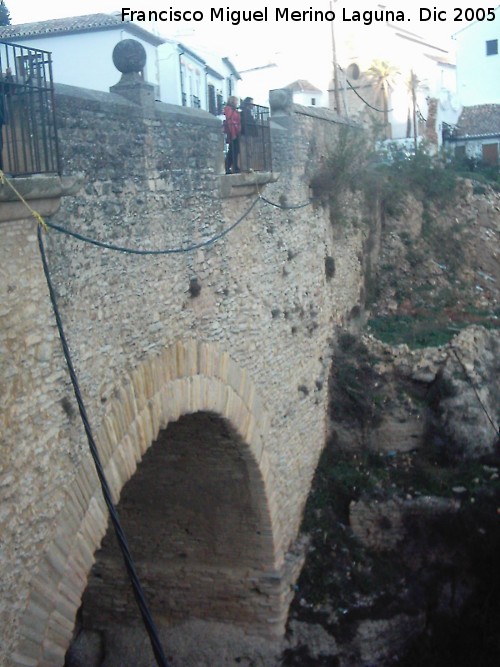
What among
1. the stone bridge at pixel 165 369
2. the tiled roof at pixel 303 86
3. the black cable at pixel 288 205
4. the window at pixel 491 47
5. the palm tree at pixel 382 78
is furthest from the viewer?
the tiled roof at pixel 303 86

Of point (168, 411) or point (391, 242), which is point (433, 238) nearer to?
point (391, 242)

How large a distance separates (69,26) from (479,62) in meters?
17.9

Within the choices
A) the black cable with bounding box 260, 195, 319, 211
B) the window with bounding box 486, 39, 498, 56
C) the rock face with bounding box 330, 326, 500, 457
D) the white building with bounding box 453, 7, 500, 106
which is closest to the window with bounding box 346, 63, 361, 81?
the white building with bounding box 453, 7, 500, 106

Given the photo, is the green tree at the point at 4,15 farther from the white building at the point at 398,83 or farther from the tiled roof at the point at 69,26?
the white building at the point at 398,83

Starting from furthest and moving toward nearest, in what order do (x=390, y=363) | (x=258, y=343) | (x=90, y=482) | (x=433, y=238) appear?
(x=433, y=238) < (x=390, y=363) < (x=258, y=343) < (x=90, y=482)

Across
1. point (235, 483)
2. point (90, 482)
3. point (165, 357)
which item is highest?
point (165, 357)

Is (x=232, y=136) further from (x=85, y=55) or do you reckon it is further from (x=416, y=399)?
(x=85, y=55)

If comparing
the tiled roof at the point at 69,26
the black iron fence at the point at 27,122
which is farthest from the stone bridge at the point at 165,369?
the tiled roof at the point at 69,26

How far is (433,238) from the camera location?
17672 millimetres

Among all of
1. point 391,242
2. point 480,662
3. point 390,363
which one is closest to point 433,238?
point 391,242

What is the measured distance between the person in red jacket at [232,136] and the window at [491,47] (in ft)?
78.9

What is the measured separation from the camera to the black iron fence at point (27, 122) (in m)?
5.45

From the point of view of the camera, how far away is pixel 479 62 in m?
31.2

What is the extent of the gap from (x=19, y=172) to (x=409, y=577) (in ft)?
28.2
